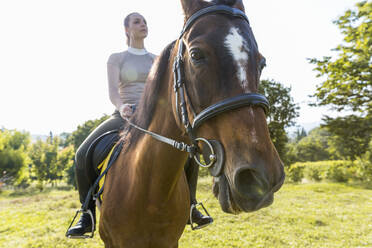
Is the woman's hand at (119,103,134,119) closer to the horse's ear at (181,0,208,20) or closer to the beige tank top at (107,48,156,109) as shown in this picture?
the beige tank top at (107,48,156,109)

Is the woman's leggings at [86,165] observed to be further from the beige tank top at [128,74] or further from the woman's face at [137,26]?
the woman's face at [137,26]

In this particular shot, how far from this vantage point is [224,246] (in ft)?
20.0

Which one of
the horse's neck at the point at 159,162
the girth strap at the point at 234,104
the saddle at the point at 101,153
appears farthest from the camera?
the saddle at the point at 101,153

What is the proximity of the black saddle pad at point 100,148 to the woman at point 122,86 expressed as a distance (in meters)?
0.09

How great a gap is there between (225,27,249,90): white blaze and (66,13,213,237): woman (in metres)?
1.66

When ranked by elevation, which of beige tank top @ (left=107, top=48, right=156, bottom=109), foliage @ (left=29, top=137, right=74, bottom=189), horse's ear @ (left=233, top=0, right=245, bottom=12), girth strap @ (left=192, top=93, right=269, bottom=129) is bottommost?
foliage @ (left=29, top=137, right=74, bottom=189)

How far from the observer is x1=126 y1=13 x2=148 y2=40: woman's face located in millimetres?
3293

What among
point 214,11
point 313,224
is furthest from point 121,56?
point 313,224

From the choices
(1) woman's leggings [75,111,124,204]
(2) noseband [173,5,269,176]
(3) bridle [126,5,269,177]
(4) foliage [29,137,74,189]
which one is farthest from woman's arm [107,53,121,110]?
(4) foliage [29,137,74,189]

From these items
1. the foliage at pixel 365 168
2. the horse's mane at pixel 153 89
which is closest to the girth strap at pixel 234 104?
the horse's mane at pixel 153 89

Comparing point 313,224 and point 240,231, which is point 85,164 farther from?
point 313,224

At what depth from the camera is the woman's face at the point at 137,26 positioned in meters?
3.29

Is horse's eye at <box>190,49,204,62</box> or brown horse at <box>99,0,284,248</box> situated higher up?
horse's eye at <box>190,49,204,62</box>

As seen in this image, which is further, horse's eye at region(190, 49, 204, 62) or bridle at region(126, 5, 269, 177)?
horse's eye at region(190, 49, 204, 62)
